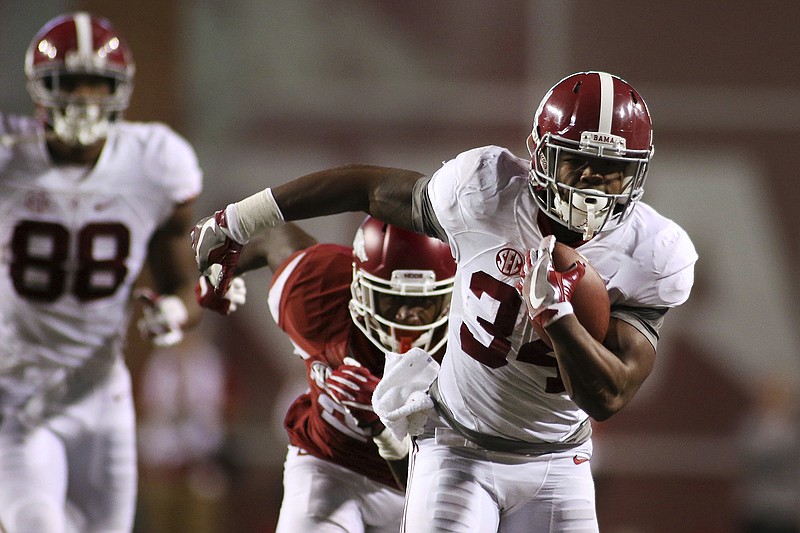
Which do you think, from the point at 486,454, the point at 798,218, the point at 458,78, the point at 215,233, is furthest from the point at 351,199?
the point at 798,218

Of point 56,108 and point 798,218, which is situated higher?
point 56,108

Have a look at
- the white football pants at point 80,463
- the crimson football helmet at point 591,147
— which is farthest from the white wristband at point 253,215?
the white football pants at point 80,463

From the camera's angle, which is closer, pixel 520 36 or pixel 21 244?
pixel 21 244

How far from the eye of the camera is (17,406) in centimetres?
327

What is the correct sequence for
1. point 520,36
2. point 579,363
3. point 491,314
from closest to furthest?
point 579,363 → point 491,314 → point 520,36

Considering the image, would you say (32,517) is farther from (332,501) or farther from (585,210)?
(585,210)

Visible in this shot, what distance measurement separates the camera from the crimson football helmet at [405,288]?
2.67m

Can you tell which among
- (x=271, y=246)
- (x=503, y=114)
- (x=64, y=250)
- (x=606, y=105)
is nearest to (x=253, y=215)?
(x=271, y=246)

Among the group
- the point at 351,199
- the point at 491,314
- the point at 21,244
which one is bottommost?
the point at 21,244

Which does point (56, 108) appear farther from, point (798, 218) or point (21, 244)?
point (798, 218)

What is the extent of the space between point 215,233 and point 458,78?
5.64 meters

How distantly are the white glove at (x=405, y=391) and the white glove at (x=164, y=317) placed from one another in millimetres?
1270

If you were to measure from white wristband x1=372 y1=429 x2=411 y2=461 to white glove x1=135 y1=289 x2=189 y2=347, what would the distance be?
1123 millimetres

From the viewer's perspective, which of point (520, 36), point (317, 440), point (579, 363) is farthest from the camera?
point (520, 36)
